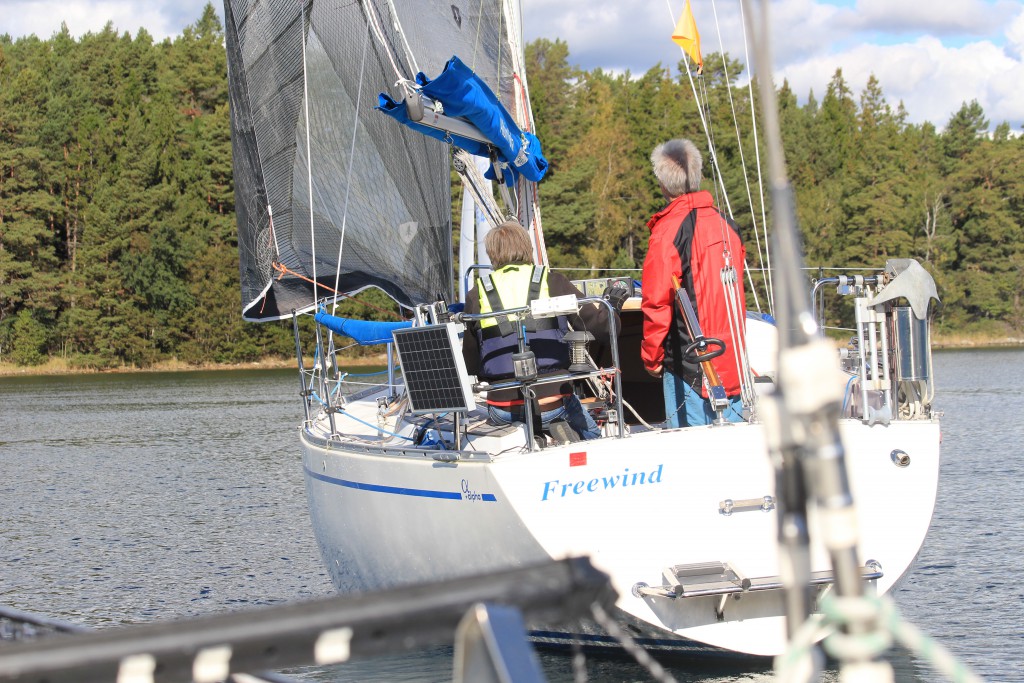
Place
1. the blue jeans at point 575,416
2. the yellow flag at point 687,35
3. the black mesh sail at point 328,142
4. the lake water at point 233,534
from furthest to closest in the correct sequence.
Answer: the black mesh sail at point 328,142 < the yellow flag at point 687,35 < the lake water at point 233,534 < the blue jeans at point 575,416

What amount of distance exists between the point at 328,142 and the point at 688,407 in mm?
4995

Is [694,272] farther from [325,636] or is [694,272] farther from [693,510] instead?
[325,636]

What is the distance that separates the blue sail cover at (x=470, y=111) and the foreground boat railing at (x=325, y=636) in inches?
182

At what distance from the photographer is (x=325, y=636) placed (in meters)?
1.72

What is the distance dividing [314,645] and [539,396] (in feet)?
13.5

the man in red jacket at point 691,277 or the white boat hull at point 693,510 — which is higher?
the man in red jacket at point 691,277

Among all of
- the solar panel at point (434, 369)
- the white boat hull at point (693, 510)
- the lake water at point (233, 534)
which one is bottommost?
the lake water at point (233, 534)

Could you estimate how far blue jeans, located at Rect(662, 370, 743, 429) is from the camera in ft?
18.0

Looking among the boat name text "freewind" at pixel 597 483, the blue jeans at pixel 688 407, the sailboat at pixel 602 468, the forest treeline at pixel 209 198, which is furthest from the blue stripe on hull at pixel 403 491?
the forest treeline at pixel 209 198

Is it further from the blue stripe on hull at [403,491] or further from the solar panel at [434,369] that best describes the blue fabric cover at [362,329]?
the solar panel at [434,369]

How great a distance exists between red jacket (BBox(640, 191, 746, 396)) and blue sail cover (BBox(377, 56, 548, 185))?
143 centimetres

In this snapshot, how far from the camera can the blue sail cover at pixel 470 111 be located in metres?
6.20

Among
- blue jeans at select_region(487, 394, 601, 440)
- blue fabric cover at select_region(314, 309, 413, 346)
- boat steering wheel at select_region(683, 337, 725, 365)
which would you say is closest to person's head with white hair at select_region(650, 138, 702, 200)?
boat steering wheel at select_region(683, 337, 725, 365)

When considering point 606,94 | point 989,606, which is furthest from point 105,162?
point 989,606
